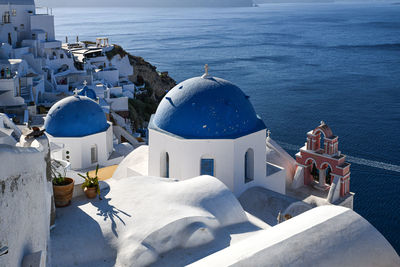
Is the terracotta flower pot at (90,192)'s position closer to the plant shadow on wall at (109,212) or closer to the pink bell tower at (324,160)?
the plant shadow on wall at (109,212)

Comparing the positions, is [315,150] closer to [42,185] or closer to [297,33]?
[42,185]

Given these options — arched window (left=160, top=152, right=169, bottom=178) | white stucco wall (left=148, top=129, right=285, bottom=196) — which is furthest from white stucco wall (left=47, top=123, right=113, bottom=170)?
white stucco wall (left=148, top=129, right=285, bottom=196)

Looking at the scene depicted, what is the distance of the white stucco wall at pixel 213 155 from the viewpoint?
40.9 feet

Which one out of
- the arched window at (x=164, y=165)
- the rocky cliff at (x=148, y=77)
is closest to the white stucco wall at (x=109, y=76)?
the rocky cliff at (x=148, y=77)

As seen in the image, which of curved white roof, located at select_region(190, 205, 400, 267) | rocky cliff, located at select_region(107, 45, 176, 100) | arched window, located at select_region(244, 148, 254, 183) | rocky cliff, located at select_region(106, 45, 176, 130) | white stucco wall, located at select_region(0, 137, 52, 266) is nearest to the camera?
white stucco wall, located at select_region(0, 137, 52, 266)

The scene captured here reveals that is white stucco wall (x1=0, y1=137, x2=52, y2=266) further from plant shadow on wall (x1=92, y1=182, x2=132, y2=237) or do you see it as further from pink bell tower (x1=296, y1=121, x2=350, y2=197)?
pink bell tower (x1=296, y1=121, x2=350, y2=197)

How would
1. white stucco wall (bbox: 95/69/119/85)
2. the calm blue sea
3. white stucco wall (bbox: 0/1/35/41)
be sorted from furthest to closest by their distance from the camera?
white stucco wall (bbox: 0/1/35/41) → white stucco wall (bbox: 95/69/119/85) → the calm blue sea

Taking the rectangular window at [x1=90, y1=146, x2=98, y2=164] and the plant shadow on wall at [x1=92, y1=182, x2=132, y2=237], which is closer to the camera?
the plant shadow on wall at [x1=92, y1=182, x2=132, y2=237]

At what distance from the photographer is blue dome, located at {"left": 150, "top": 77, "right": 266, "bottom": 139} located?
12.4 meters

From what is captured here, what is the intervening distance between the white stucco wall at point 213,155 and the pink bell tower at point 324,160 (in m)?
3.25

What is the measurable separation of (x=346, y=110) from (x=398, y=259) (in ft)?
120

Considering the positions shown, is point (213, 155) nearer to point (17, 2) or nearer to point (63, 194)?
point (63, 194)

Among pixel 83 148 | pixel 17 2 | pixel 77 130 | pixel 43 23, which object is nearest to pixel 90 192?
pixel 77 130

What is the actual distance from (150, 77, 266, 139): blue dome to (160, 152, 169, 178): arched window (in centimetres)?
84
